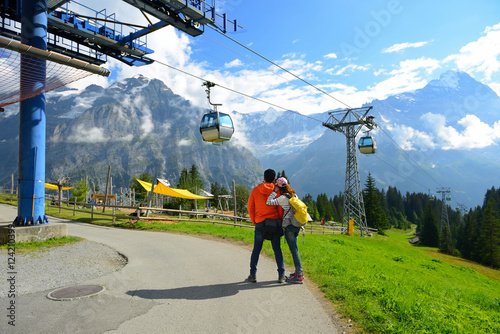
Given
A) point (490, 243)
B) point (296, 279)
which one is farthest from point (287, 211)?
point (490, 243)

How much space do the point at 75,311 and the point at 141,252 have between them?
5.21 meters

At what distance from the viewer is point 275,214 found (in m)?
6.41

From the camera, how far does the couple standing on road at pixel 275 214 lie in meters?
6.30

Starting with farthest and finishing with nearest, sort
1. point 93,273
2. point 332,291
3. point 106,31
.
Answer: point 106,31
point 93,273
point 332,291

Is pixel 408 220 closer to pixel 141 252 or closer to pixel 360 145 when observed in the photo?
pixel 360 145

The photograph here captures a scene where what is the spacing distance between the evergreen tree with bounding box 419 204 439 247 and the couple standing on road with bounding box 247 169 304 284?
9550 centimetres

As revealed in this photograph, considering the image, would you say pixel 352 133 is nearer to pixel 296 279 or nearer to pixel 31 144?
pixel 296 279

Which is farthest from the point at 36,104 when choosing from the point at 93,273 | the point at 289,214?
the point at 289,214

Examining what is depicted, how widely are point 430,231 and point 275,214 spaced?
96.4 metres

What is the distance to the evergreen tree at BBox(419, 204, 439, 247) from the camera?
3378 inches

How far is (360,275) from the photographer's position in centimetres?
728

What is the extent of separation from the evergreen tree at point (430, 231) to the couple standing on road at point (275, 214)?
9550cm

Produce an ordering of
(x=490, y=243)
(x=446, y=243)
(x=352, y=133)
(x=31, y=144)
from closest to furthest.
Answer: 1. (x=31, y=144)
2. (x=352, y=133)
3. (x=490, y=243)
4. (x=446, y=243)

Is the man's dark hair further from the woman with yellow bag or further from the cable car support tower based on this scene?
the cable car support tower
